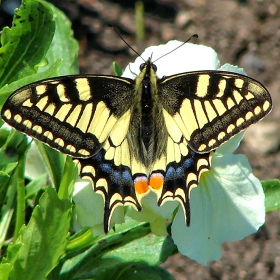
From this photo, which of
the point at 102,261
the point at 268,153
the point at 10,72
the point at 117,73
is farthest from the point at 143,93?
the point at 268,153

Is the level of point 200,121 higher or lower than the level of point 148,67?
lower

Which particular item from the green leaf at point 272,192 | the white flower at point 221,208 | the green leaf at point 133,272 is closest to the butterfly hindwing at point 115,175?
the white flower at point 221,208

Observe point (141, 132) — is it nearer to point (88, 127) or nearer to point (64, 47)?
point (88, 127)

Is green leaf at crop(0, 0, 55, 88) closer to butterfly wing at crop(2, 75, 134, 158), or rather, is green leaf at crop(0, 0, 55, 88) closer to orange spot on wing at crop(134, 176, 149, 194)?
butterfly wing at crop(2, 75, 134, 158)

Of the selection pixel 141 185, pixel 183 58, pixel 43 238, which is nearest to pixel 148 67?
pixel 183 58

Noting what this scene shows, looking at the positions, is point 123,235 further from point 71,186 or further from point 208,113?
point 208,113

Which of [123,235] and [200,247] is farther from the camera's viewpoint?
[123,235]

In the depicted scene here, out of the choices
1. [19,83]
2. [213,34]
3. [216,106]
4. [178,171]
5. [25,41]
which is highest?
[213,34]
